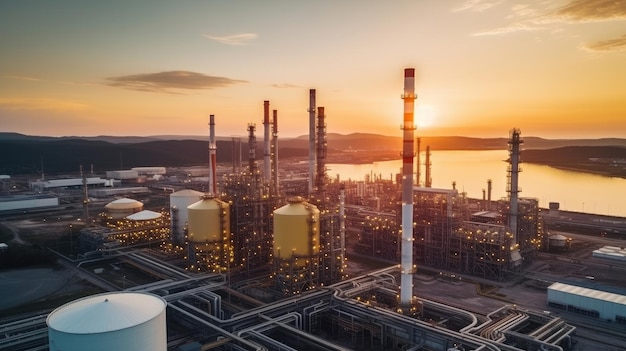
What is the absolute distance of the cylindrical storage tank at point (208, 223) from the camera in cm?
4562

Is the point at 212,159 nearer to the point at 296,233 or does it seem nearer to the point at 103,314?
the point at 296,233

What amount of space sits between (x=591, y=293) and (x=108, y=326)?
37.6 meters

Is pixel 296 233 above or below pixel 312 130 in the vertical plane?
below

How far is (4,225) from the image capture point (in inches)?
2916

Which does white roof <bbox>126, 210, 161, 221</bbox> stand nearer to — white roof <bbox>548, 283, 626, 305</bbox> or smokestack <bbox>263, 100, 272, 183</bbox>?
smokestack <bbox>263, 100, 272, 183</bbox>

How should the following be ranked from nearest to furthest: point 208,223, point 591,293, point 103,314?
point 103,314, point 591,293, point 208,223

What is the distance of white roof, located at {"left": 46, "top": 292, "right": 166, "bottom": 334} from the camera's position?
2194 cm

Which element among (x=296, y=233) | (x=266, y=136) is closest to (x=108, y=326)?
(x=296, y=233)

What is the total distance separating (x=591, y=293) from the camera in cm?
3731

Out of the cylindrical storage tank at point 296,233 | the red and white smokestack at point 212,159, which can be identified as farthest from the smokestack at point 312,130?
the red and white smokestack at point 212,159

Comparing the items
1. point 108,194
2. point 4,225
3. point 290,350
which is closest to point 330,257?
point 290,350

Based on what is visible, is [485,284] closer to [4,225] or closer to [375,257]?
[375,257]

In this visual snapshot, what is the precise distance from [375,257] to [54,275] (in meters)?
36.5

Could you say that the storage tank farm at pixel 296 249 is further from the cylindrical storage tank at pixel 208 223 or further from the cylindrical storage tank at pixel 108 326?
the cylindrical storage tank at pixel 108 326
